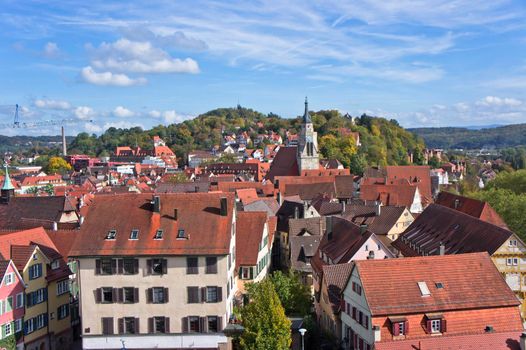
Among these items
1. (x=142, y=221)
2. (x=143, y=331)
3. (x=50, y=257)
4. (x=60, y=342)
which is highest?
(x=142, y=221)

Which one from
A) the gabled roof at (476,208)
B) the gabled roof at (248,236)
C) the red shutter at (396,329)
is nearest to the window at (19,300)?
the gabled roof at (248,236)

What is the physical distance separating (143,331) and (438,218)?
97.0ft

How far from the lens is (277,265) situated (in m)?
60.2

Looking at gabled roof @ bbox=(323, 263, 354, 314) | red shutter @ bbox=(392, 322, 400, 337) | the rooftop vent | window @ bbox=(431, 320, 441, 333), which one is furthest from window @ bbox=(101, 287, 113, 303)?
window @ bbox=(431, 320, 441, 333)

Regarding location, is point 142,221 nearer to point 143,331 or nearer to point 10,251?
point 143,331

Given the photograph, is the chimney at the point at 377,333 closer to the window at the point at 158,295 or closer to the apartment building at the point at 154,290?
the apartment building at the point at 154,290

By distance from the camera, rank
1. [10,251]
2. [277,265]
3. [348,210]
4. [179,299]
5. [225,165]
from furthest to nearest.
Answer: [225,165] → [348,210] → [277,265] → [10,251] → [179,299]

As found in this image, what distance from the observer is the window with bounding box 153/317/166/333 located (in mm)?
36094

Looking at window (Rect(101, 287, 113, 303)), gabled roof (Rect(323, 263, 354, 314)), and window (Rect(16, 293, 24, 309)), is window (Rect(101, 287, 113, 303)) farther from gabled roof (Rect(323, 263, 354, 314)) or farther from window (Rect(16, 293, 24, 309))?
gabled roof (Rect(323, 263, 354, 314))

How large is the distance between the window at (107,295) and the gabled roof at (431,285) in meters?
15.2

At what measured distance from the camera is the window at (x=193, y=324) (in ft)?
118

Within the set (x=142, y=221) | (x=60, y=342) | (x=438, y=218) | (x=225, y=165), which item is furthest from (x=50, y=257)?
(x=225, y=165)

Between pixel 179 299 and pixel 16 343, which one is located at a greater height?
pixel 179 299

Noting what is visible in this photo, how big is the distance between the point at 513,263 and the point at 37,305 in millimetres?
33769
